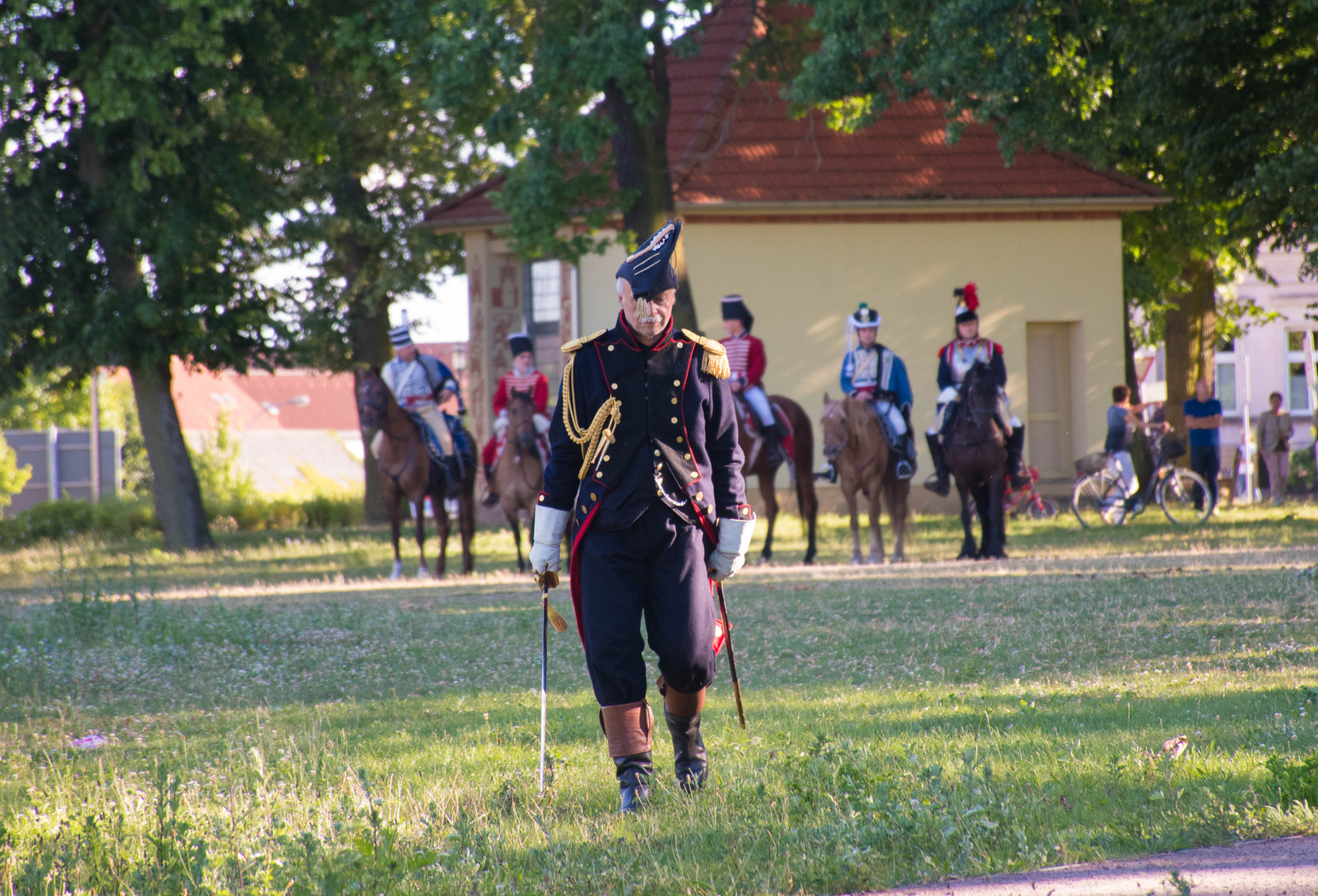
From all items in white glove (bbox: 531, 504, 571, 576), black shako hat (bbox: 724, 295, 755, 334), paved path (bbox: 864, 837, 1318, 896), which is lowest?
paved path (bbox: 864, 837, 1318, 896)

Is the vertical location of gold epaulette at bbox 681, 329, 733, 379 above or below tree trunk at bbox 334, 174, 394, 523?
below

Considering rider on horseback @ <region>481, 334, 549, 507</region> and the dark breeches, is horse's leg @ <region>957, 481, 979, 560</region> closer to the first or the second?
rider on horseback @ <region>481, 334, 549, 507</region>

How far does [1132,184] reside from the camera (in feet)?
82.5

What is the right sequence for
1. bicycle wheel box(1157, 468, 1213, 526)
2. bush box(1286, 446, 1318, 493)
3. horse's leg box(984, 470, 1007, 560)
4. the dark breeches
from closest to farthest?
the dark breeches
horse's leg box(984, 470, 1007, 560)
bicycle wheel box(1157, 468, 1213, 526)
bush box(1286, 446, 1318, 493)

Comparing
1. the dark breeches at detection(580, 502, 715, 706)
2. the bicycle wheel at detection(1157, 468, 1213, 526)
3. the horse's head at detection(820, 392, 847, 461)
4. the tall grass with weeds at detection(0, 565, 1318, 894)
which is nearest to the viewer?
the tall grass with weeds at detection(0, 565, 1318, 894)

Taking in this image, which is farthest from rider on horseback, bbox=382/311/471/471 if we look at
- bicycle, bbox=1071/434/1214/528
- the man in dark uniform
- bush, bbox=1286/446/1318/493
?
bush, bbox=1286/446/1318/493

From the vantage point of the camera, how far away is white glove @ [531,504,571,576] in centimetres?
532

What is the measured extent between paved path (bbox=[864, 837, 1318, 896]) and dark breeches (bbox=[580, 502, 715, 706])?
131 cm

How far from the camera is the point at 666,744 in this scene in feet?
21.6

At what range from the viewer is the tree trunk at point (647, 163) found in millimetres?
19047

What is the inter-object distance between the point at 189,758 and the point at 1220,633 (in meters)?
6.47

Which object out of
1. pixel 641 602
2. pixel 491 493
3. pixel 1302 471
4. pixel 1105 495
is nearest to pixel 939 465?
pixel 491 493

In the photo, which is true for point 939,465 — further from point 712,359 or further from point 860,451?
point 712,359

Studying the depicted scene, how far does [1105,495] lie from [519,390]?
1047 centimetres
